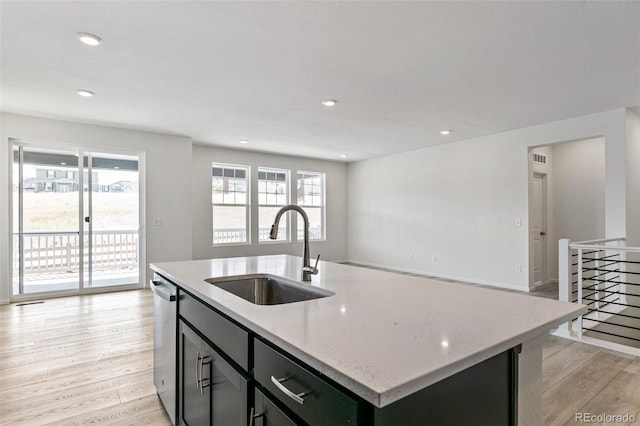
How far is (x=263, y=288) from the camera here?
194 centimetres

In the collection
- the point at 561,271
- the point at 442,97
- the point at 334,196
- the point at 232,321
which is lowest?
the point at 561,271

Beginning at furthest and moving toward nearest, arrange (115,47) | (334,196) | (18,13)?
(334,196), (115,47), (18,13)

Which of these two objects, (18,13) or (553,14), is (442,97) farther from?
(18,13)

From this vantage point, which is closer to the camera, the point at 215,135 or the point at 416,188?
the point at 215,135

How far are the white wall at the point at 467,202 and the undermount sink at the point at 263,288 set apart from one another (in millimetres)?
4728

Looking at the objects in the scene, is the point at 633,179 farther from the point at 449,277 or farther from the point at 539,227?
the point at 449,277

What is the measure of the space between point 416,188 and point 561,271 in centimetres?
371

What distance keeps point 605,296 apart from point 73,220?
289 inches

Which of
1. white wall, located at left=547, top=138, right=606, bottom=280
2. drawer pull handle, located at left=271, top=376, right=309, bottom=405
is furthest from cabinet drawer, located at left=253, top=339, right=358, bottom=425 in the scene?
white wall, located at left=547, top=138, right=606, bottom=280

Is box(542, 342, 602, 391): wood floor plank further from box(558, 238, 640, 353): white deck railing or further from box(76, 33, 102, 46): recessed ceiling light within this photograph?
box(76, 33, 102, 46): recessed ceiling light

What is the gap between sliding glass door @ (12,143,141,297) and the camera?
480 cm

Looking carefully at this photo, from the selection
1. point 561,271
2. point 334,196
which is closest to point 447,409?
point 561,271

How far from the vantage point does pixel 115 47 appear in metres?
2.71

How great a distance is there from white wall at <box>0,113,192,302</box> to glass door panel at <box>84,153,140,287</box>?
24 centimetres
